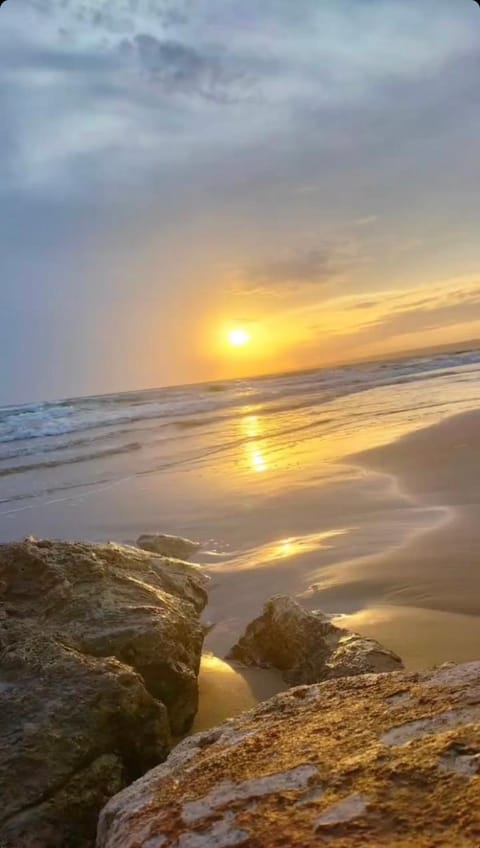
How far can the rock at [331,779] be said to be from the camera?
1.38m

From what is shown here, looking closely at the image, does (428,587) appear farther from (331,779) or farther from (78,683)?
(331,779)

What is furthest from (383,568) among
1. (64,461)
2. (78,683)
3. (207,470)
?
(64,461)

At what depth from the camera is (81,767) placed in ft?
7.87

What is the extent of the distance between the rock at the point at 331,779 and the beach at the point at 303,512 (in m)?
1.55

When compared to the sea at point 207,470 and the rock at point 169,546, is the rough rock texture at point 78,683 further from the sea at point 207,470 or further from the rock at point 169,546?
the sea at point 207,470

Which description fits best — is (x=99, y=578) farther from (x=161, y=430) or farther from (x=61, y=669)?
(x=161, y=430)

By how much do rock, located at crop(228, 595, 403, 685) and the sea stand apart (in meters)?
2.31

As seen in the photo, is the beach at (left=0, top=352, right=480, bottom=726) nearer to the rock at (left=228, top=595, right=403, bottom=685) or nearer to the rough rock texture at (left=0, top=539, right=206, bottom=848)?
the rock at (left=228, top=595, right=403, bottom=685)

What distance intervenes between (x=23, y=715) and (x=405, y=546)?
3.87m

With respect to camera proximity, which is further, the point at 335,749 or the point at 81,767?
the point at 81,767

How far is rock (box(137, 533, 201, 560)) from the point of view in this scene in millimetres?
6184

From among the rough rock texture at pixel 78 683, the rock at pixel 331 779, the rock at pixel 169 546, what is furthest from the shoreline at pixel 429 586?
the rock at pixel 331 779

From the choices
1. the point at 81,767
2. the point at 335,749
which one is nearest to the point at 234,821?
the point at 335,749

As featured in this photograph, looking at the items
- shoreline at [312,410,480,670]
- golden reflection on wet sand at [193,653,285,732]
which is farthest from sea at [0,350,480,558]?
golden reflection on wet sand at [193,653,285,732]
